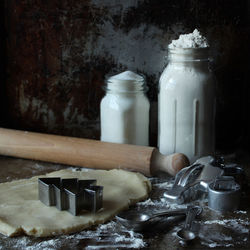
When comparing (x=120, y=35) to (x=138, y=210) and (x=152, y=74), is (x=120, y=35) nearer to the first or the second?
(x=152, y=74)

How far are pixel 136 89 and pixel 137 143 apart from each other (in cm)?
19

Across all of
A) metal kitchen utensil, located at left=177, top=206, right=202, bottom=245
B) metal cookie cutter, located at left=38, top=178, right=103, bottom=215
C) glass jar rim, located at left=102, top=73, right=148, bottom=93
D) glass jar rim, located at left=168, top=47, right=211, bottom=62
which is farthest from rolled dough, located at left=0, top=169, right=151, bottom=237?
glass jar rim, located at left=168, top=47, right=211, bottom=62

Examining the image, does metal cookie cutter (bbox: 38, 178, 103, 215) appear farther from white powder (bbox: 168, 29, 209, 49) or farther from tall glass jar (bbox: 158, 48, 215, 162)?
white powder (bbox: 168, 29, 209, 49)

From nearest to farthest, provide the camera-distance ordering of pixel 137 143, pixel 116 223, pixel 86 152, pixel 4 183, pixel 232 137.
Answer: pixel 116 223, pixel 4 183, pixel 86 152, pixel 137 143, pixel 232 137

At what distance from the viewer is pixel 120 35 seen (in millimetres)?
1728

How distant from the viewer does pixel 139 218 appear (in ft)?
3.95

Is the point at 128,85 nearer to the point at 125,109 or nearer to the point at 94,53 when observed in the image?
the point at 125,109

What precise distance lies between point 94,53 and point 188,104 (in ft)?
1.44

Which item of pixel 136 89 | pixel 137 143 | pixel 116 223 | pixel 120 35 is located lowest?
pixel 116 223

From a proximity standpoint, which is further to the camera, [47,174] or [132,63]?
[132,63]

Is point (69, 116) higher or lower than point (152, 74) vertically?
lower

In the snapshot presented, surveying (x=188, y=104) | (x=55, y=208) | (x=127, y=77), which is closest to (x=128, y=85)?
(x=127, y=77)

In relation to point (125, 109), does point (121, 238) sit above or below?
below

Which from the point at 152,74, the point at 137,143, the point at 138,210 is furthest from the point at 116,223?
the point at 152,74
